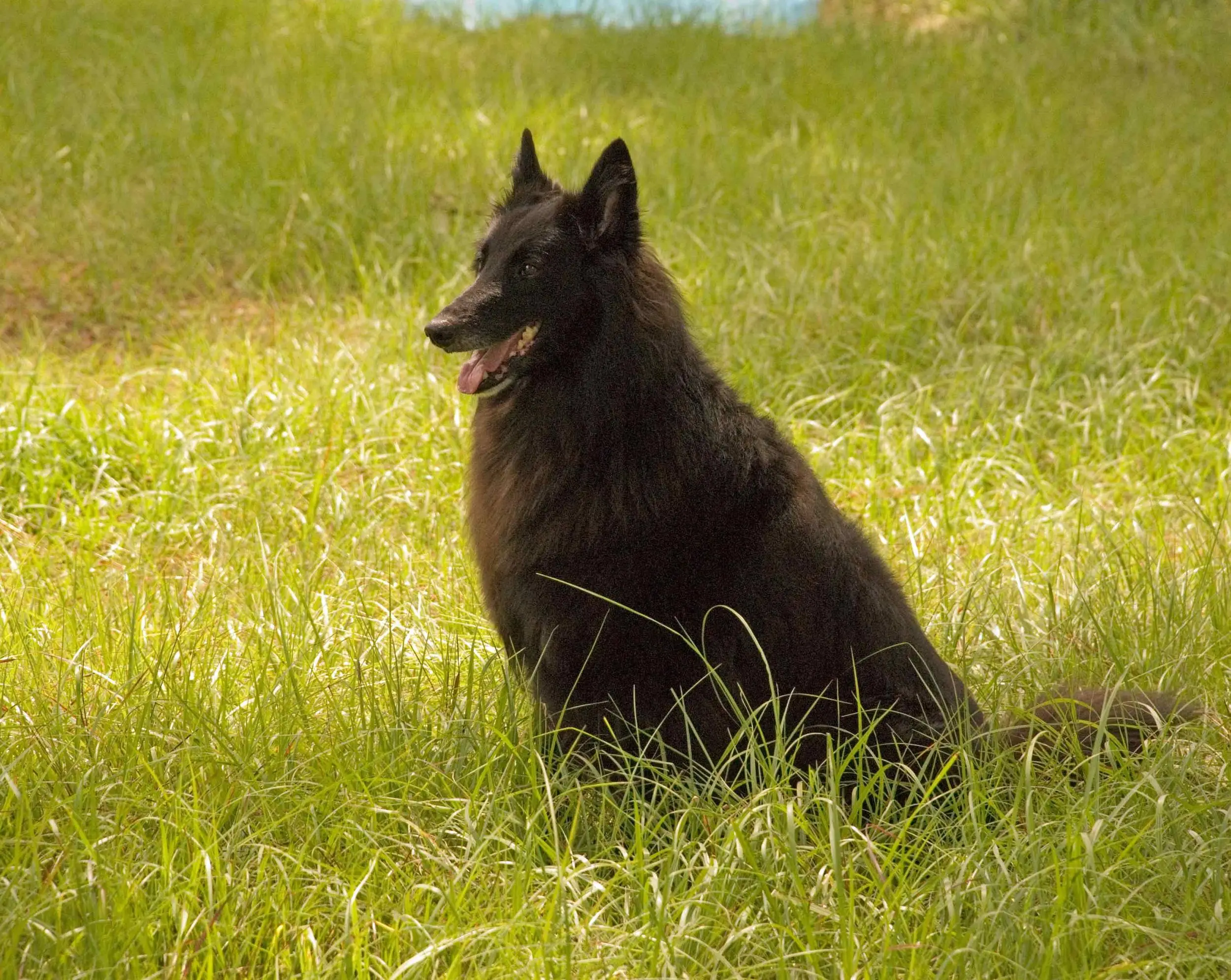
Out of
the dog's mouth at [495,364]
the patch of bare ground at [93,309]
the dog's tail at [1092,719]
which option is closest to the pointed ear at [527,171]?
the dog's mouth at [495,364]

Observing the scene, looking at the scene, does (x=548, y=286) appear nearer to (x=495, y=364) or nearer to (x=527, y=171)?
(x=495, y=364)

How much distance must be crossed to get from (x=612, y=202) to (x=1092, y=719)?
5.10 ft

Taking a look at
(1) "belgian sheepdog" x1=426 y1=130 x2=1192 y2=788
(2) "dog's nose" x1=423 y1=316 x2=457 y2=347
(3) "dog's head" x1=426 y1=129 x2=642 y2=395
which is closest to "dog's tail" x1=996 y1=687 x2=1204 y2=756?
(1) "belgian sheepdog" x1=426 y1=130 x2=1192 y2=788

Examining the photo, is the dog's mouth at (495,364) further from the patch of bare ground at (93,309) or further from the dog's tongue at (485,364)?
the patch of bare ground at (93,309)

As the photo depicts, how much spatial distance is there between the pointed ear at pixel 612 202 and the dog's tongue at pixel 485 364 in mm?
279

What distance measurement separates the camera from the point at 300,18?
877 cm

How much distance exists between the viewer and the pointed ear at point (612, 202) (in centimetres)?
259

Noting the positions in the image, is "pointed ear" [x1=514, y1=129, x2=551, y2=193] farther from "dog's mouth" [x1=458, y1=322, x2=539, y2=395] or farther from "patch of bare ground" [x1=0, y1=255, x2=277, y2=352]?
"patch of bare ground" [x1=0, y1=255, x2=277, y2=352]

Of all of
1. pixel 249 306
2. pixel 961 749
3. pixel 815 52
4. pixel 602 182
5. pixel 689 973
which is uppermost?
pixel 815 52

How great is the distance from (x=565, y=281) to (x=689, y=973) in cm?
140

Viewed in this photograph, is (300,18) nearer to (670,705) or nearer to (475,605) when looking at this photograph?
(475,605)

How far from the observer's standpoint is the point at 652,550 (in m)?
2.61

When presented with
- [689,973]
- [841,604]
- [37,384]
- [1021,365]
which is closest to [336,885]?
[689,973]

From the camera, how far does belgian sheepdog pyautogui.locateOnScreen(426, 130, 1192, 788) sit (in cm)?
260
